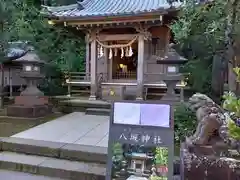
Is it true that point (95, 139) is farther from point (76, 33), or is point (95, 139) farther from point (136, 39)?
point (76, 33)

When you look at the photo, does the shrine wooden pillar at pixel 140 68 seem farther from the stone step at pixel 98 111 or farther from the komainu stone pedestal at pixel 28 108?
the komainu stone pedestal at pixel 28 108

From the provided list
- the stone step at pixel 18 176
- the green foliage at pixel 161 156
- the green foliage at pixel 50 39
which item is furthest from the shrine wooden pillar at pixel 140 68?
the green foliage at pixel 161 156

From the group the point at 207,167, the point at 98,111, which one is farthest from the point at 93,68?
the point at 207,167

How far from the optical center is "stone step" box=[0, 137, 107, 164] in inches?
176

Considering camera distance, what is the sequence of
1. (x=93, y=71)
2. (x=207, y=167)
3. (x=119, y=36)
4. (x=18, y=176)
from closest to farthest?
(x=207, y=167), (x=18, y=176), (x=93, y=71), (x=119, y=36)

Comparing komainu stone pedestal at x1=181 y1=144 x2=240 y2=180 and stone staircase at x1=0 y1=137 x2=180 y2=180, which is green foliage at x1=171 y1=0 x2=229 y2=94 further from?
stone staircase at x1=0 y1=137 x2=180 y2=180

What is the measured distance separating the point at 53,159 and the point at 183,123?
2.58 meters

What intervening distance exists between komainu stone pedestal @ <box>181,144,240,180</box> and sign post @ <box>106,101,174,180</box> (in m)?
0.76

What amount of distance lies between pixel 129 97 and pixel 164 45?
93.0 inches

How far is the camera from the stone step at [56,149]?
14.7ft

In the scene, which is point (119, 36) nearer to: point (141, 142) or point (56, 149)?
point (56, 149)

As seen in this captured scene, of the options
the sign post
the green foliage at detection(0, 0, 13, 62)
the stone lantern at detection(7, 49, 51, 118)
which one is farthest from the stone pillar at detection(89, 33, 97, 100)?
the sign post

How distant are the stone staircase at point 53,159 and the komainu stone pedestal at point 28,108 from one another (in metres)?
2.70

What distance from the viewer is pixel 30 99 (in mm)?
8078
